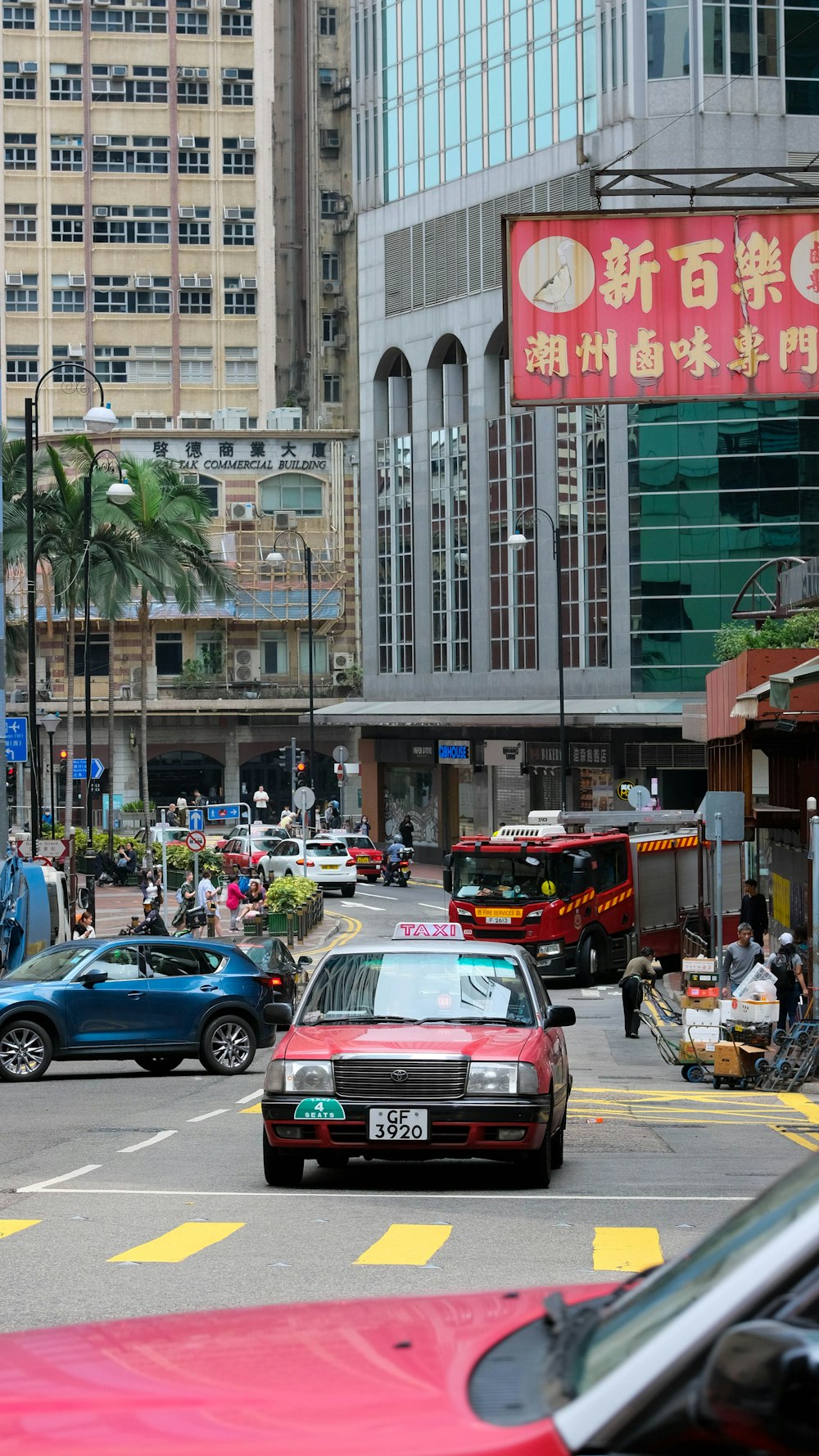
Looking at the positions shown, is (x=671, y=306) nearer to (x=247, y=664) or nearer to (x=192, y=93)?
(x=247, y=664)

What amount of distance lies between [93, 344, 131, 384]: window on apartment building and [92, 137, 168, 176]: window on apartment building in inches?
349

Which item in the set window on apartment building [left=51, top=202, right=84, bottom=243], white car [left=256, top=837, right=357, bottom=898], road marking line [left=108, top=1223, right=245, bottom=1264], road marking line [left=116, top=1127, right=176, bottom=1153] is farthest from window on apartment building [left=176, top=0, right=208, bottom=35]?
road marking line [left=108, top=1223, right=245, bottom=1264]

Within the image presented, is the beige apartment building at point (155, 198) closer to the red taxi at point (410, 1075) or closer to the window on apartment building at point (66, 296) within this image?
the window on apartment building at point (66, 296)

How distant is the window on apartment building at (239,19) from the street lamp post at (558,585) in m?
43.7

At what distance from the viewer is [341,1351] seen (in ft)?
9.47

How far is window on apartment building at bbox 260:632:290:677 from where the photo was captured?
295ft

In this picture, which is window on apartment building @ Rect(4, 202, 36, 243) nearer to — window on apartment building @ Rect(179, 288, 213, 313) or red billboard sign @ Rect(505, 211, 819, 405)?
window on apartment building @ Rect(179, 288, 213, 313)

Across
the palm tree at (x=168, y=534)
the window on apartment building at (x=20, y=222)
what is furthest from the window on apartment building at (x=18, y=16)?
the palm tree at (x=168, y=534)

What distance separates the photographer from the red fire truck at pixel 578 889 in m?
34.8

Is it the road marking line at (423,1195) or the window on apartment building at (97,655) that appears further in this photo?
the window on apartment building at (97,655)

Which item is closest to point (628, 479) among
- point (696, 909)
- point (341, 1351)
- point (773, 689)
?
point (696, 909)

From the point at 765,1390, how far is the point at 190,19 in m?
104

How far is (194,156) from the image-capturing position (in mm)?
98812

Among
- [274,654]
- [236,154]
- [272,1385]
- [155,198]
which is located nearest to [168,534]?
[274,654]
